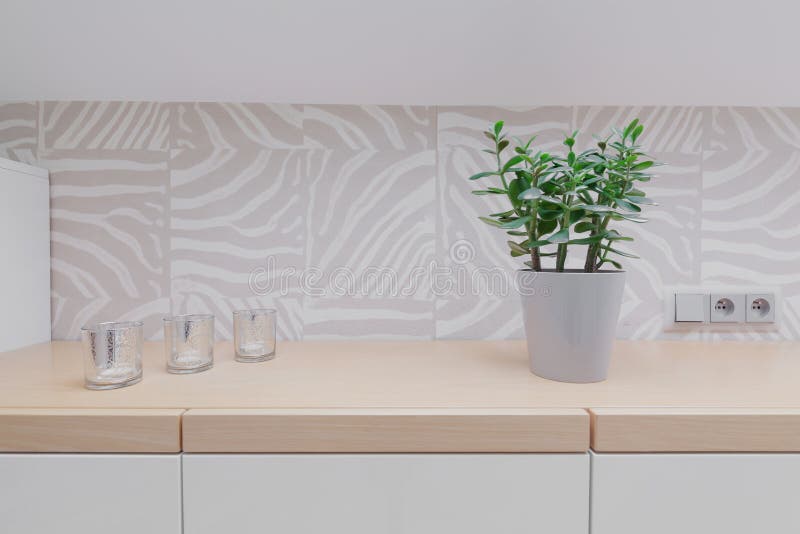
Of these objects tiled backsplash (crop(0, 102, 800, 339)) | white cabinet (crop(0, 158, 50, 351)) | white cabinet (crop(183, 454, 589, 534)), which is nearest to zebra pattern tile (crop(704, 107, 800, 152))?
tiled backsplash (crop(0, 102, 800, 339))

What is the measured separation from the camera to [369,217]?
91cm

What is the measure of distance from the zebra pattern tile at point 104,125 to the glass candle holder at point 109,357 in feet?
1.53

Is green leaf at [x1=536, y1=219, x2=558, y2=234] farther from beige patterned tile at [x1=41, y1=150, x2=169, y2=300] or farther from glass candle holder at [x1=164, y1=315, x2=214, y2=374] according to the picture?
beige patterned tile at [x1=41, y1=150, x2=169, y2=300]

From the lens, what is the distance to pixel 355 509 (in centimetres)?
49

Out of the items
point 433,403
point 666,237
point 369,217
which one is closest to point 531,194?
point 433,403

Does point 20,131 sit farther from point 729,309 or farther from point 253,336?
point 729,309

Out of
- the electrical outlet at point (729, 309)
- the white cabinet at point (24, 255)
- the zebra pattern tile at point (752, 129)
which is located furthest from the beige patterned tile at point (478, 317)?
the white cabinet at point (24, 255)

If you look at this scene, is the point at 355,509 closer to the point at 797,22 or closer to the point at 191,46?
the point at 191,46

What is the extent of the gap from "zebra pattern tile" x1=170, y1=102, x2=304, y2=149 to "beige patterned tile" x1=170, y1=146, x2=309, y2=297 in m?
0.02

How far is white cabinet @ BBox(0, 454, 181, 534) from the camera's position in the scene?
485mm

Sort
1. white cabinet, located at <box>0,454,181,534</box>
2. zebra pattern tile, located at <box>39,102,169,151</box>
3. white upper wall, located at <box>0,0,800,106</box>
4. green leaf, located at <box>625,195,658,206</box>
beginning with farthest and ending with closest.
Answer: zebra pattern tile, located at <box>39,102,169,151</box> < white upper wall, located at <box>0,0,800,106</box> < green leaf, located at <box>625,195,658,206</box> < white cabinet, located at <box>0,454,181,534</box>

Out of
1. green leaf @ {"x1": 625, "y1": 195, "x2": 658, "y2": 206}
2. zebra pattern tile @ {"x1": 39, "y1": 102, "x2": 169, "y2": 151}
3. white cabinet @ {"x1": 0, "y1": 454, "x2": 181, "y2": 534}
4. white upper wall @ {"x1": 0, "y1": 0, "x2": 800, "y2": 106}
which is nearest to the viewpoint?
white cabinet @ {"x1": 0, "y1": 454, "x2": 181, "y2": 534}

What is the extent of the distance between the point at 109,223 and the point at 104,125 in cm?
21

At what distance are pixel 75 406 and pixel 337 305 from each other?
0.49 meters
